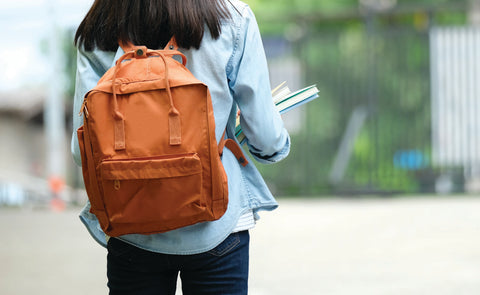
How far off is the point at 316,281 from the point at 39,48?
23.3 meters

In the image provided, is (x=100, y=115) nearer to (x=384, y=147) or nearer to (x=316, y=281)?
(x=316, y=281)

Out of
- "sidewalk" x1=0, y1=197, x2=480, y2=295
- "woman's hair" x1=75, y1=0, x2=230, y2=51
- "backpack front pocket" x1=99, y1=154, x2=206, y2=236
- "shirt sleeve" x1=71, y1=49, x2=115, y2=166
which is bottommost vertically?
"sidewalk" x1=0, y1=197, x2=480, y2=295

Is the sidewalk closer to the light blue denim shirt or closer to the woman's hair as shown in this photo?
the light blue denim shirt

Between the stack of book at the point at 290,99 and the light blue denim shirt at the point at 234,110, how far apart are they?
0.11 meters

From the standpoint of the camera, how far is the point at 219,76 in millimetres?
1867

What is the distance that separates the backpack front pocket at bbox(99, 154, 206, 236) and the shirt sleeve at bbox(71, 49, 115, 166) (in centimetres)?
28

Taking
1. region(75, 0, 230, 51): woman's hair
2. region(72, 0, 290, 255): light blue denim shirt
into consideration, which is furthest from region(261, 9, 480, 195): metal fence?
region(75, 0, 230, 51): woman's hair

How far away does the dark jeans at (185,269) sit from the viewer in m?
1.85

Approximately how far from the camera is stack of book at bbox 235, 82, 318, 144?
6.86ft

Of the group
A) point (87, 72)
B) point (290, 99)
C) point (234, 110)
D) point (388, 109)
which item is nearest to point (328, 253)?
point (290, 99)

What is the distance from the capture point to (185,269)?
73.9 inches

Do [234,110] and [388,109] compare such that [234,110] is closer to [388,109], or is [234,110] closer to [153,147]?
[153,147]

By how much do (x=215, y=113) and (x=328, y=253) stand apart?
4269 millimetres

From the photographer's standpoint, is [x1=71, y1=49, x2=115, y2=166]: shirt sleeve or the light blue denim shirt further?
[x1=71, y1=49, x2=115, y2=166]: shirt sleeve
